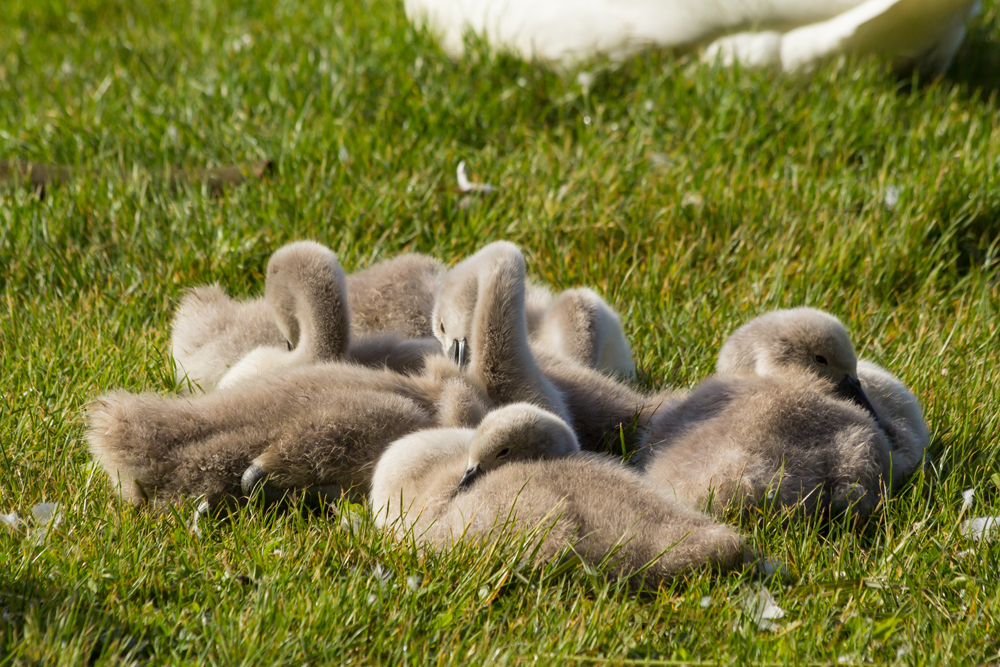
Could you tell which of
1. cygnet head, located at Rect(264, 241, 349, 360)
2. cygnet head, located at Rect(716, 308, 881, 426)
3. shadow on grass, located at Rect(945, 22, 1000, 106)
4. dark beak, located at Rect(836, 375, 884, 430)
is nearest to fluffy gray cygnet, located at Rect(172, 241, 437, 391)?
cygnet head, located at Rect(264, 241, 349, 360)

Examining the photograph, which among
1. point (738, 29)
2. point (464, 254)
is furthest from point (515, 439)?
point (738, 29)

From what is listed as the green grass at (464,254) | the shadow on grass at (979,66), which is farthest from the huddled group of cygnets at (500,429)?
the shadow on grass at (979,66)

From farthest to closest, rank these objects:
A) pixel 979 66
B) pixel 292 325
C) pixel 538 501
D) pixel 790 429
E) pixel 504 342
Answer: pixel 979 66 → pixel 292 325 → pixel 504 342 → pixel 790 429 → pixel 538 501

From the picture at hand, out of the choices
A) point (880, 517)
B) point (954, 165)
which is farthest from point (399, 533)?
point (954, 165)

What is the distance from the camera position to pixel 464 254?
5.03 m

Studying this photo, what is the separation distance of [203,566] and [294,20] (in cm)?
606

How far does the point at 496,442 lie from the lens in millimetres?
2961

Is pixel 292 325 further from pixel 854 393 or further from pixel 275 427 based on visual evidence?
pixel 854 393

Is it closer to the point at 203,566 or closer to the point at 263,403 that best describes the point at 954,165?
the point at 263,403

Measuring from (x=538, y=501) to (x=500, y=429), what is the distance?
26cm

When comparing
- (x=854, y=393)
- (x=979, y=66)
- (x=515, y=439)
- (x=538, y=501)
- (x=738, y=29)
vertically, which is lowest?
(x=854, y=393)

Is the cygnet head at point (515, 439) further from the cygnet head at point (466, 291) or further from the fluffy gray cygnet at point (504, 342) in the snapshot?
the cygnet head at point (466, 291)

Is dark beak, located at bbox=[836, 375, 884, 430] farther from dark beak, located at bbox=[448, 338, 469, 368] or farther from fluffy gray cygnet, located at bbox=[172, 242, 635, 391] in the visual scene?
dark beak, located at bbox=[448, 338, 469, 368]

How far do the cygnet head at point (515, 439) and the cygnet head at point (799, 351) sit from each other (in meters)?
0.97
